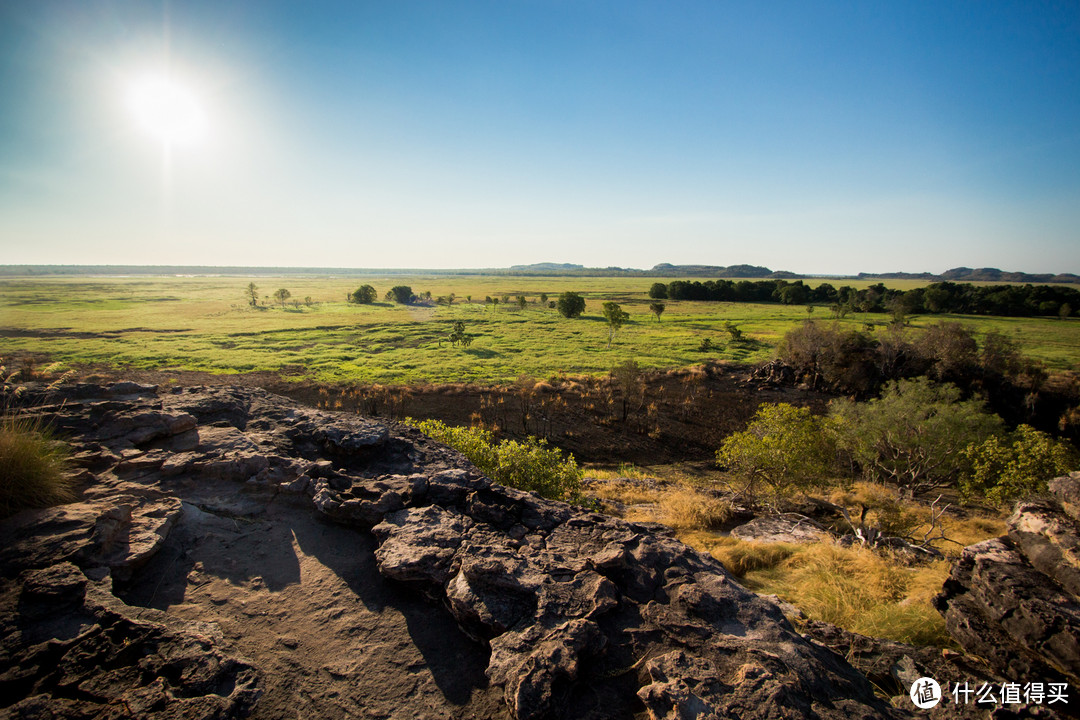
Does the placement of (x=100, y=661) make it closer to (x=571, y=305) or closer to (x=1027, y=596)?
(x=1027, y=596)

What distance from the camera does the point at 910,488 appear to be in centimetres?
1938

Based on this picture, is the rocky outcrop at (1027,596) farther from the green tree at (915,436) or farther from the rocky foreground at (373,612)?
the green tree at (915,436)

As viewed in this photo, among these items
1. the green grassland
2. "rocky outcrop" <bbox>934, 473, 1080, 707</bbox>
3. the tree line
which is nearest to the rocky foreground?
"rocky outcrop" <bbox>934, 473, 1080, 707</bbox>

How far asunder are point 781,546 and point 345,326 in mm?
73545

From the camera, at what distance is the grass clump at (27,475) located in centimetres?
598

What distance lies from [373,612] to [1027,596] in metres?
9.79

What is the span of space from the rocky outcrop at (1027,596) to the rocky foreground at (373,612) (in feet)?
4.15

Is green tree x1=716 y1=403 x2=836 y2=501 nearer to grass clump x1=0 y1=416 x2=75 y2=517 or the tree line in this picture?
grass clump x1=0 y1=416 x2=75 y2=517

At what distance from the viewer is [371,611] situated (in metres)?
5.90

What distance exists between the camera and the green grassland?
1779 inches

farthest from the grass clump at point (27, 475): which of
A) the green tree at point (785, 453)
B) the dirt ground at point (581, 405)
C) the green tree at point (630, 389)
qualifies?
the green tree at point (630, 389)

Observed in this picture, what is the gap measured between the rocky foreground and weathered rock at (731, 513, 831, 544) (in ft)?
29.0

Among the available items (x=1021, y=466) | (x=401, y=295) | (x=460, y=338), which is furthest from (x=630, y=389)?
(x=401, y=295)

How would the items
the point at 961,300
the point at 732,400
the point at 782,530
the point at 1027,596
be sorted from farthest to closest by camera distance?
the point at 961,300 → the point at 732,400 → the point at 782,530 → the point at 1027,596
